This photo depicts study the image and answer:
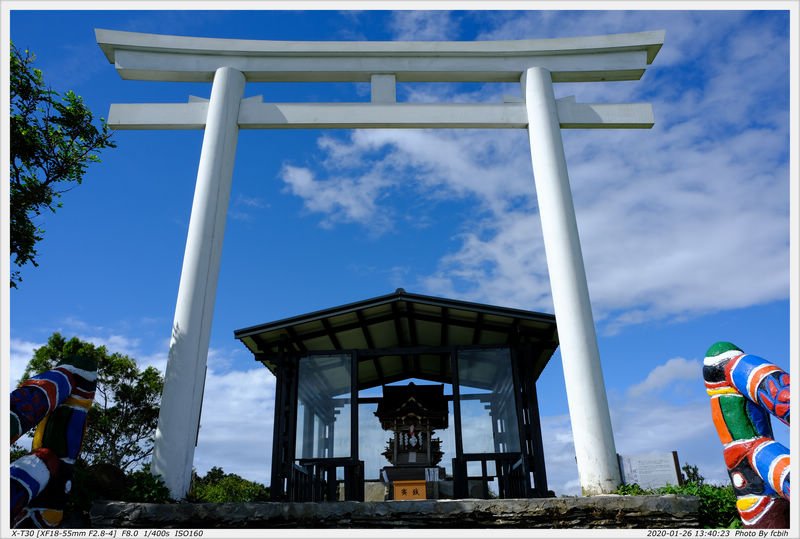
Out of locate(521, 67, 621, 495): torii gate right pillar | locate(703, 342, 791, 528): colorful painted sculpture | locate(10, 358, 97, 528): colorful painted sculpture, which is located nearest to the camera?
locate(703, 342, 791, 528): colorful painted sculpture

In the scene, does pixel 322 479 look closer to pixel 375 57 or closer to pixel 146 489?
pixel 146 489

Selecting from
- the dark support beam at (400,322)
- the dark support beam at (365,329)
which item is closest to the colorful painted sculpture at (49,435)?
the dark support beam at (400,322)

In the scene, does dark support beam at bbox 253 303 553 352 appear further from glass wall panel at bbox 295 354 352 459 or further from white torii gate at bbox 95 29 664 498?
white torii gate at bbox 95 29 664 498

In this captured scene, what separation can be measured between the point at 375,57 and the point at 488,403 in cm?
630

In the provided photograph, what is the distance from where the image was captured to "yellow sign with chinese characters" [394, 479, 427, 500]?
34.2ft

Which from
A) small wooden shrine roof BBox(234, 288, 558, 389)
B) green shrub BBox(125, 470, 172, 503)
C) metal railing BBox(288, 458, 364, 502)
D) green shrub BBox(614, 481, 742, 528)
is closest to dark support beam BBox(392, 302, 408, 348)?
small wooden shrine roof BBox(234, 288, 558, 389)

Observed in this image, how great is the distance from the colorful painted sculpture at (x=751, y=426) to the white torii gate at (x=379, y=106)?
1.74 meters

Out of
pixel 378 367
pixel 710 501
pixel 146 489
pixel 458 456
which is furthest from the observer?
pixel 378 367

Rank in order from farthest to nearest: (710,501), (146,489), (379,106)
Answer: (379,106)
(710,501)
(146,489)

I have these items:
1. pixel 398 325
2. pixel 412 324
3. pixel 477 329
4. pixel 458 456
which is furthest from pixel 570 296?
pixel 398 325

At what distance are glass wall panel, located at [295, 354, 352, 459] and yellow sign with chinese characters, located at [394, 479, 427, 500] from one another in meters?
1.19

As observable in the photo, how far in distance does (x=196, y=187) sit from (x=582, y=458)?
5.86m

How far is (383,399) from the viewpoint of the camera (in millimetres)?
11742

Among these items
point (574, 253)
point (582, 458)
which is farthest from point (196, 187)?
point (582, 458)
